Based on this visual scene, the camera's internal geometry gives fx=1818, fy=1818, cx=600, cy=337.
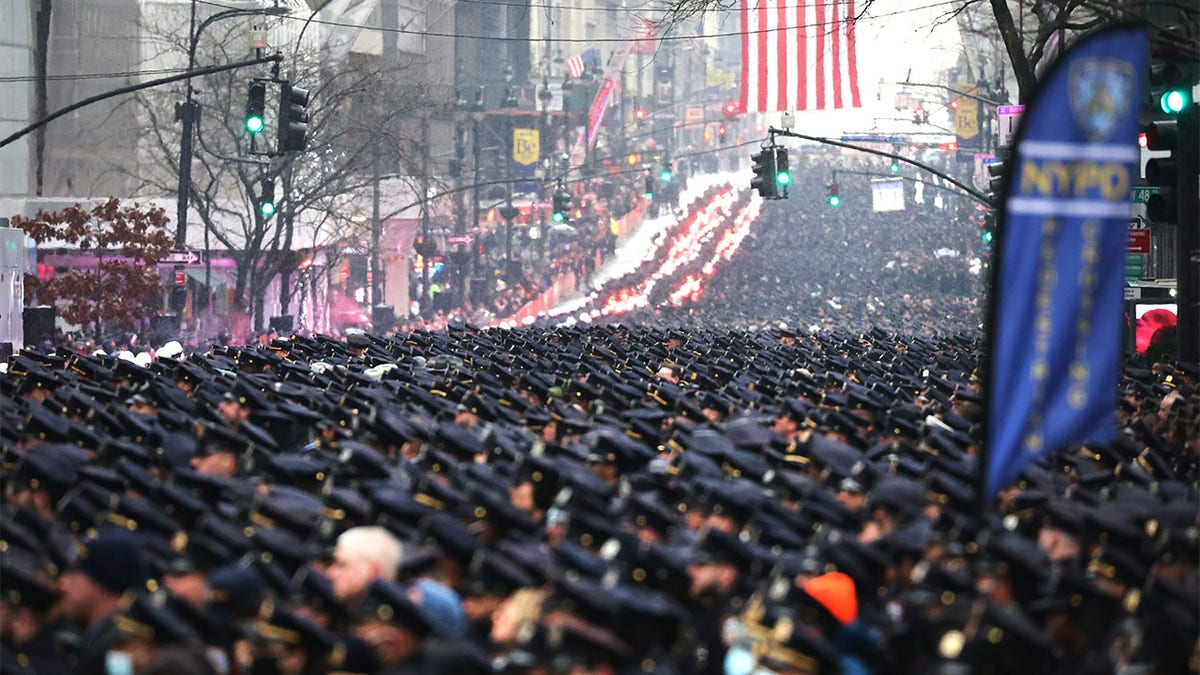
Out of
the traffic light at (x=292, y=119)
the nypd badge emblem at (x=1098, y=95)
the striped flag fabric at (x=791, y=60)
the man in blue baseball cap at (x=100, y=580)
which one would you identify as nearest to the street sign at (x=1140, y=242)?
the traffic light at (x=292, y=119)

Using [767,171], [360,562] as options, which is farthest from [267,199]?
[360,562]

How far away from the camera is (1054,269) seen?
8.49 metres

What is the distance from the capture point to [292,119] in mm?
Result: 23141

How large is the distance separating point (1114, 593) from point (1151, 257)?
1061 inches

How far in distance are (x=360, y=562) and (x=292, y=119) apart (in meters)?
15.2

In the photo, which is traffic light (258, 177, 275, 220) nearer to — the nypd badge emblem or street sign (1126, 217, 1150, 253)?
street sign (1126, 217, 1150, 253)

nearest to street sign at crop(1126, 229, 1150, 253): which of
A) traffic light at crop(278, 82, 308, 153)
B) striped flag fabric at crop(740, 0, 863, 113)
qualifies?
traffic light at crop(278, 82, 308, 153)

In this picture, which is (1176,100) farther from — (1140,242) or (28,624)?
(28,624)

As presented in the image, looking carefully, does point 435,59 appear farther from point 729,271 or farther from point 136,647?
point 136,647

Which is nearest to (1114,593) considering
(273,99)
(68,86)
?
(273,99)

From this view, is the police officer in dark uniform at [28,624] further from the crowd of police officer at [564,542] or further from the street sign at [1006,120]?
the street sign at [1006,120]

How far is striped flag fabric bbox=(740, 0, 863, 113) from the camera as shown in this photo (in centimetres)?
4341

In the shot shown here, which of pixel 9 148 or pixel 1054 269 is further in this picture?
pixel 9 148

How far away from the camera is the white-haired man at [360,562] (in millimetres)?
8391
